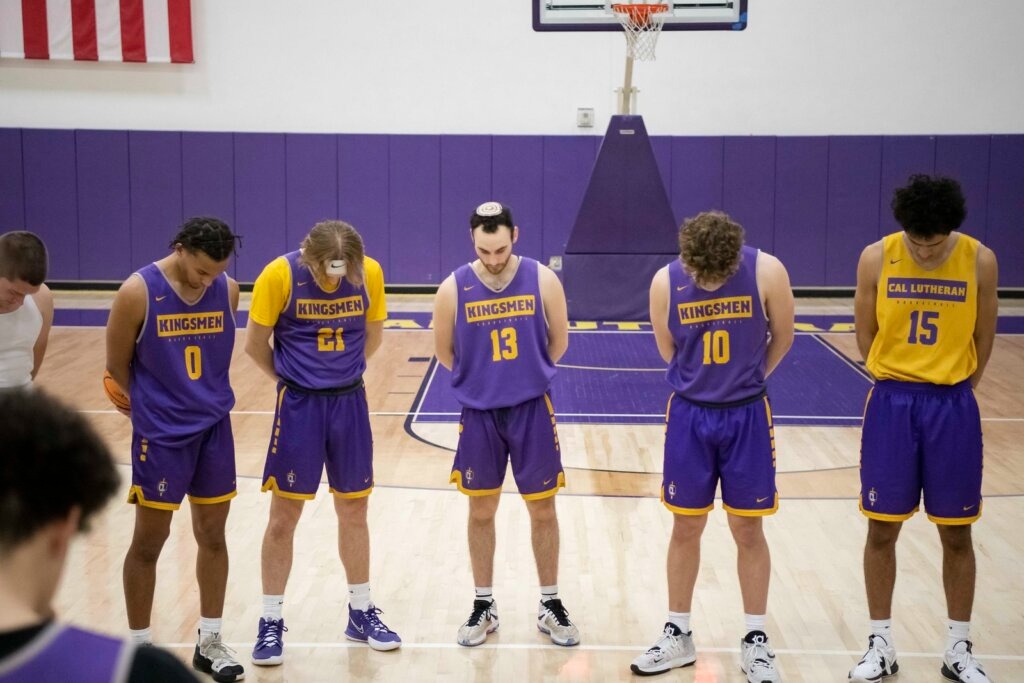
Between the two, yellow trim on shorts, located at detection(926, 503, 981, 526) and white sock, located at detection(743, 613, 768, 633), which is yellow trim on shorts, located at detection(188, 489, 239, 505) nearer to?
white sock, located at detection(743, 613, 768, 633)

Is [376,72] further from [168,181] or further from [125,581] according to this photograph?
[125,581]

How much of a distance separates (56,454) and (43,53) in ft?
48.1

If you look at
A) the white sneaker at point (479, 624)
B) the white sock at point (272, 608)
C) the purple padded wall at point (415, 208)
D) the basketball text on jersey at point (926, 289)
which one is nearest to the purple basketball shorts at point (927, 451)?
the basketball text on jersey at point (926, 289)

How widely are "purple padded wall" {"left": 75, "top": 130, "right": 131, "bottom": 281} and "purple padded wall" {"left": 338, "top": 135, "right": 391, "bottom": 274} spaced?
9.37 ft

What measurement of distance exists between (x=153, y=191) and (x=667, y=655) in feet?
40.3

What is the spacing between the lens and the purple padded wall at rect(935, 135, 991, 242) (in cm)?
1442

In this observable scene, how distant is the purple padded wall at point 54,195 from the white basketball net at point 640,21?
760cm

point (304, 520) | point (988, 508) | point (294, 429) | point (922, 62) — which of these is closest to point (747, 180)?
point (922, 62)

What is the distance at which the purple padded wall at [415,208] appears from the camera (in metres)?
14.7

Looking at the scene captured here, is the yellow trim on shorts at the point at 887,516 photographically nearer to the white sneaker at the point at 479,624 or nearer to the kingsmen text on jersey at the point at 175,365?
the white sneaker at the point at 479,624

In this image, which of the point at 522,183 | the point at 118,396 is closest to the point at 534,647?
the point at 118,396

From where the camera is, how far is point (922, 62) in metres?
14.3

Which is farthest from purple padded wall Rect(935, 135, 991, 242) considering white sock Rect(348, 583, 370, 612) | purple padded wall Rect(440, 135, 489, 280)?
white sock Rect(348, 583, 370, 612)

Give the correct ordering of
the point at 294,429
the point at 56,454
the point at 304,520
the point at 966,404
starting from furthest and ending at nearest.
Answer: the point at 304,520, the point at 294,429, the point at 966,404, the point at 56,454
